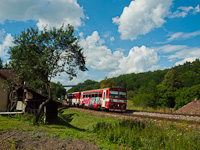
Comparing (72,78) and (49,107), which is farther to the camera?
(49,107)

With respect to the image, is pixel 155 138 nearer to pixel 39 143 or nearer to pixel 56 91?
pixel 39 143

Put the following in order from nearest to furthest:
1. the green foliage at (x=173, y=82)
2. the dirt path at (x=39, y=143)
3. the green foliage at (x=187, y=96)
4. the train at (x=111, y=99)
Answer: the dirt path at (x=39, y=143) → the train at (x=111, y=99) → the green foliage at (x=187, y=96) → the green foliage at (x=173, y=82)

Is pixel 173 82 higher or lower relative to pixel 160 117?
higher

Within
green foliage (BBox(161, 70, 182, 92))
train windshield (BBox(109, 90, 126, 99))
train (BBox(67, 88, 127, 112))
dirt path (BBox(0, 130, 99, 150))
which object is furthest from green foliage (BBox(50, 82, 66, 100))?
dirt path (BBox(0, 130, 99, 150))

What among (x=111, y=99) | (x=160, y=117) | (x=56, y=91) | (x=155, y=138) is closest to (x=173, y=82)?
(x=111, y=99)

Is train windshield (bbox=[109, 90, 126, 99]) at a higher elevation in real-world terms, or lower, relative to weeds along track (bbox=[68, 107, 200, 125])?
higher

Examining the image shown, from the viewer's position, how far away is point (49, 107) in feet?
57.9

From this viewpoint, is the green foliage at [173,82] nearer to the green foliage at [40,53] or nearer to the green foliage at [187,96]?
the green foliage at [187,96]

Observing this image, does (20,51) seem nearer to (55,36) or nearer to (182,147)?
(55,36)

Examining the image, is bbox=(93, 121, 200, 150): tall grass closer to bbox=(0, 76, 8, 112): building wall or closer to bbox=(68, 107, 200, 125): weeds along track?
bbox=(68, 107, 200, 125): weeds along track

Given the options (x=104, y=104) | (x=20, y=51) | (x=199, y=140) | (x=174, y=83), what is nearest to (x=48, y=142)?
(x=199, y=140)

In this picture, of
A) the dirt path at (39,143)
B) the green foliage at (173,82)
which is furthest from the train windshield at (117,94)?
the green foliage at (173,82)

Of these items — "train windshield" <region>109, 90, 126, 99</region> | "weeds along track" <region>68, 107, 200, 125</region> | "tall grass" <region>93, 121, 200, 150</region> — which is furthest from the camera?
"train windshield" <region>109, 90, 126, 99</region>

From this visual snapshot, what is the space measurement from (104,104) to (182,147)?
47.3 feet
